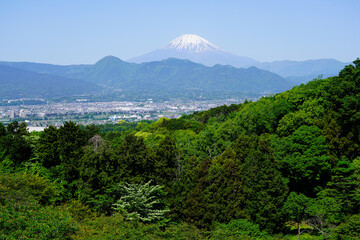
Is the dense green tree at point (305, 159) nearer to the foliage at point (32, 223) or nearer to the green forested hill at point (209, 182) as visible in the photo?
the green forested hill at point (209, 182)

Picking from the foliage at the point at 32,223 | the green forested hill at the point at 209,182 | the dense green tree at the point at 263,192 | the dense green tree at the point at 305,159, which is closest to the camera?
the foliage at the point at 32,223

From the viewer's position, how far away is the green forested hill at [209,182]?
50.3 feet

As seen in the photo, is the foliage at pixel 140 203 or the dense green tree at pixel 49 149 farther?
the dense green tree at pixel 49 149

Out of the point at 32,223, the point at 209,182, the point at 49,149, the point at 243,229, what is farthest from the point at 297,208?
the point at 49,149

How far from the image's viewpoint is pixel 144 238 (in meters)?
12.6

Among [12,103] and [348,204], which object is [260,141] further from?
[12,103]

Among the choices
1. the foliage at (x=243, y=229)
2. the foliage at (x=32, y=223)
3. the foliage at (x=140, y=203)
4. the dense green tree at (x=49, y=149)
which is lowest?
the foliage at (x=243, y=229)

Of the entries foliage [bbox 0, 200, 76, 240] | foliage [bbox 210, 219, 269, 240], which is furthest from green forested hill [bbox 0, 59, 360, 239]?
foliage [bbox 0, 200, 76, 240]

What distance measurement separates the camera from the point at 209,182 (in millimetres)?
17797

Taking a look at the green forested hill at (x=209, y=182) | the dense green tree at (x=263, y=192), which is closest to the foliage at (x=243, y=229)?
the green forested hill at (x=209, y=182)

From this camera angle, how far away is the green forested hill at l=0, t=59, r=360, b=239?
15338 mm

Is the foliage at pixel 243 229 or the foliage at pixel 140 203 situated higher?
the foliage at pixel 140 203

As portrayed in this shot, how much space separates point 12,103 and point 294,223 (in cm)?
16771

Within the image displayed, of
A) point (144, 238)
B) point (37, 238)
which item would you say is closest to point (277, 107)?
point (144, 238)
